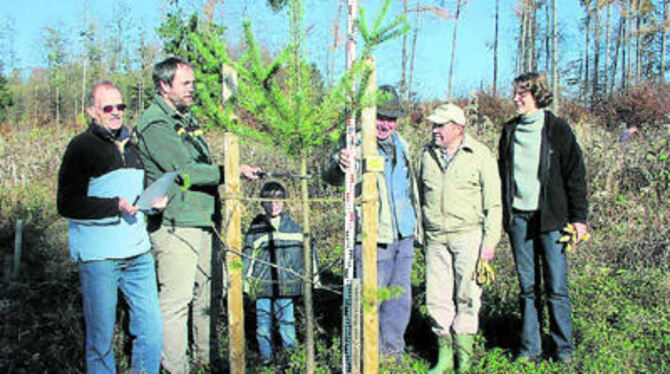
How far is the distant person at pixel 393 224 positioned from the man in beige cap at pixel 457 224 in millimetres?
168

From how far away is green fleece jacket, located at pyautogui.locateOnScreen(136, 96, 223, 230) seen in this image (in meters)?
3.10

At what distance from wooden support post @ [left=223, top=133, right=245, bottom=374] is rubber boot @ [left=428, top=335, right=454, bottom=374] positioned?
1.55 m

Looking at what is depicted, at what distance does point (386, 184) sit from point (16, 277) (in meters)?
4.93

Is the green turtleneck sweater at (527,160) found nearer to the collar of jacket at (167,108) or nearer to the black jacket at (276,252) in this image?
the black jacket at (276,252)

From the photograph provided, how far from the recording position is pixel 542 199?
3631mm

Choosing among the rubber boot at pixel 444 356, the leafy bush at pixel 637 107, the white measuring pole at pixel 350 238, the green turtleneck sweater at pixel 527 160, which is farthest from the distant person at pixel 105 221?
the leafy bush at pixel 637 107

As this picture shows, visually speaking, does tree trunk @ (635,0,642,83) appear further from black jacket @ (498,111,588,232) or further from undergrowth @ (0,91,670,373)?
Result: black jacket @ (498,111,588,232)

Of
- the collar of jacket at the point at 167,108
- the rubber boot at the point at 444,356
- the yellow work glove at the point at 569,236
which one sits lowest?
the rubber boot at the point at 444,356

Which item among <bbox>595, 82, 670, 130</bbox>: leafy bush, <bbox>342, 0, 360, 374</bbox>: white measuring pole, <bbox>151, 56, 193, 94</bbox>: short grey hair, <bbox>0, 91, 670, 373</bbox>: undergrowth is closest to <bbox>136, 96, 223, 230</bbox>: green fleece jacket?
<bbox>151, 56, 193, 94</bbox>: short grey hair

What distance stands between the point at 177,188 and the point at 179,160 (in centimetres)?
20

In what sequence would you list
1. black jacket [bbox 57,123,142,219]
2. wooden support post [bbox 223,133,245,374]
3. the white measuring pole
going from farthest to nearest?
black jacket [bbox 57,123,142,219] → wooden support post [bbox 223,133,245,374] → the white measuring pole

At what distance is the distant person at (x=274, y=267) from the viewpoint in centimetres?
407

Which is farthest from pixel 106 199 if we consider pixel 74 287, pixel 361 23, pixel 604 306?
pixel 604 306

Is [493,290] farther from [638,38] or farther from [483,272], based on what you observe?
[638,38]
